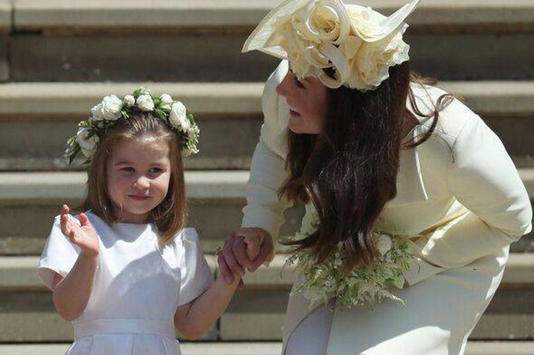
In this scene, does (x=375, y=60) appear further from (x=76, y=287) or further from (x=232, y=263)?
(x=76, y=287)

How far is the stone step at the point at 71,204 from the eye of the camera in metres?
5.29

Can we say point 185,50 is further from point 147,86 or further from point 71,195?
point 71,195

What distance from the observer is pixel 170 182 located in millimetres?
4098

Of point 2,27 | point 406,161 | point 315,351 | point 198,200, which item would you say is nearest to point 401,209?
point 406,161

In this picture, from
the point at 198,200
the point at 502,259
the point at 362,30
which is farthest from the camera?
the point at 198,200

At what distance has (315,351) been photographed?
3830mm

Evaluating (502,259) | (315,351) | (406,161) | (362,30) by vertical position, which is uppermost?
(362,30)

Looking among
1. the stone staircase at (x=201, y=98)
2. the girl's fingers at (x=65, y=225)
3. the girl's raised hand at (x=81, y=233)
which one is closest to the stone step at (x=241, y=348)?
the stone staircase at (x=201, y=98)

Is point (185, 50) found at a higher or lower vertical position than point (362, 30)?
lower

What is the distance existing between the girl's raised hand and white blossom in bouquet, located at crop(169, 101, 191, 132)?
0.48 metres

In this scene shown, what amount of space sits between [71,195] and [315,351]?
5.90 ft

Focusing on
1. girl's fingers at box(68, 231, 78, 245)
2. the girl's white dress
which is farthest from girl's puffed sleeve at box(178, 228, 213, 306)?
girl's fingers at box(68, 231, 78, 245)

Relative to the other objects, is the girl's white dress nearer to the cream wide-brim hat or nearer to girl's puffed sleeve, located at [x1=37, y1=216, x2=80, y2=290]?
girl's puffed sleeve, located at [x1=37, y1=216, x2=80, y2=290]

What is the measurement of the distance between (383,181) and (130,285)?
86 centimetres
